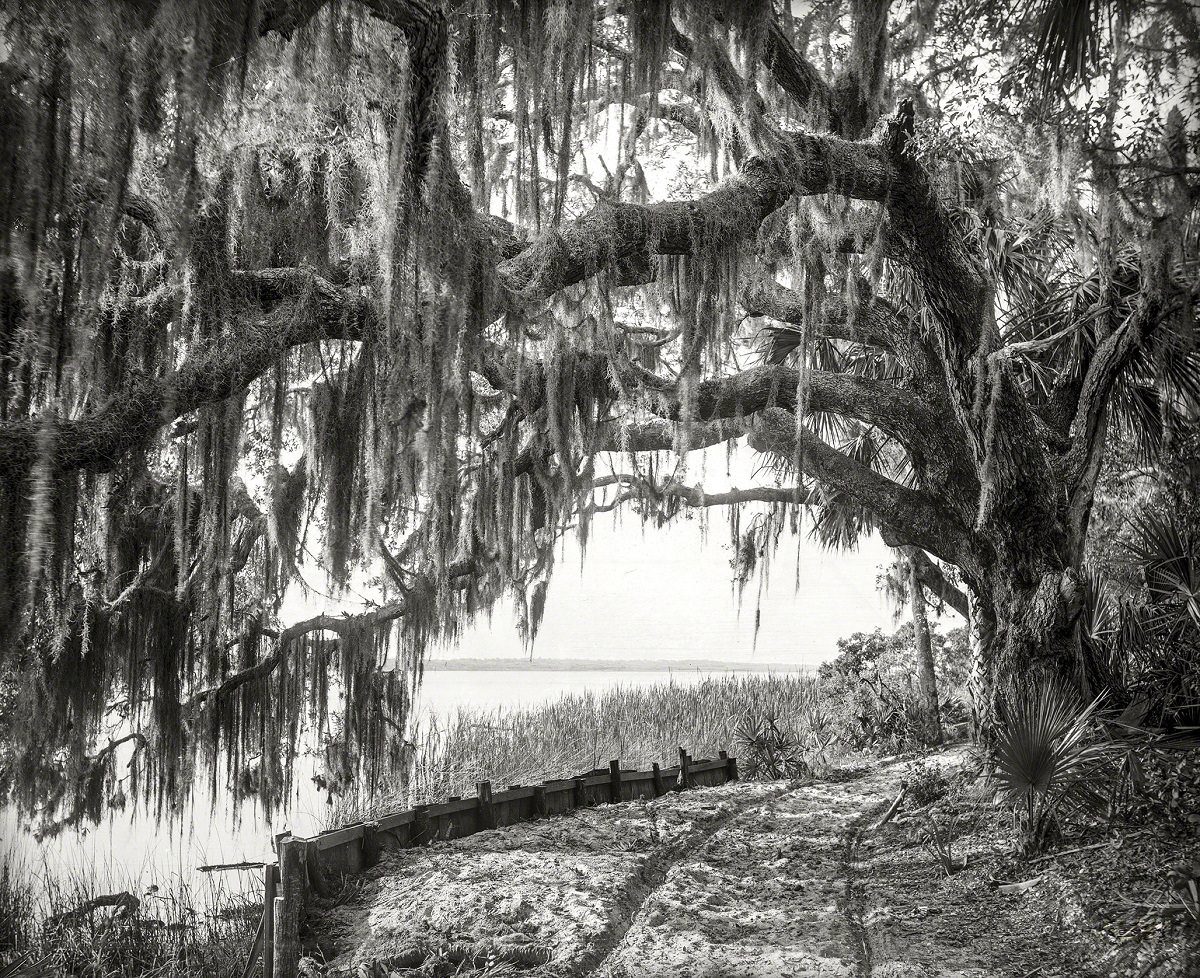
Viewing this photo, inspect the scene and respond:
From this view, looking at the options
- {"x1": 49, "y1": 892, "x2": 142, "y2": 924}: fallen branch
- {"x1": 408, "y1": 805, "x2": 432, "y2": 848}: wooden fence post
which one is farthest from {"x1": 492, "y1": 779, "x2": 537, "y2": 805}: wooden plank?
{"x1": 49, "y1": 892, "x2": 142, "y2": 924}: fallen branch

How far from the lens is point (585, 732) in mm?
12312

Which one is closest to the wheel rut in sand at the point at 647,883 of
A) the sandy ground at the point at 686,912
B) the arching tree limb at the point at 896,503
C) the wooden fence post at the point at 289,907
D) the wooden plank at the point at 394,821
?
the sandy ground at the point at 686,912

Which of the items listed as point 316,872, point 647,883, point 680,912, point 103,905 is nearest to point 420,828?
point 316,872

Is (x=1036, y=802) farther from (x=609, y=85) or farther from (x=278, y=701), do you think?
(x=278, y=701)

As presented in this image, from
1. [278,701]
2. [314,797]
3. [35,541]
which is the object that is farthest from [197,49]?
[314,797]

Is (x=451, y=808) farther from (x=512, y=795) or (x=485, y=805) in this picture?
(x=512, y=795)

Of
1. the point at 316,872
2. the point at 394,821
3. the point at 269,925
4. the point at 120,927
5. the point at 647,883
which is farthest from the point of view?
the point at 120,927

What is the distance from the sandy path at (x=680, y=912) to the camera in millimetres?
4188

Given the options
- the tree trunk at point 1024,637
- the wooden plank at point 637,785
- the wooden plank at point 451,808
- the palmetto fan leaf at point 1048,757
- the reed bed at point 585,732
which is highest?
the tree trunk at point 1024,637

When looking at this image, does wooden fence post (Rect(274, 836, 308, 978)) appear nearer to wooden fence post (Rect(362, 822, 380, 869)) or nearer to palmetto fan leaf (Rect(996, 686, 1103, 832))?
wooden fence post (Rect(362, 822, 380, 869))

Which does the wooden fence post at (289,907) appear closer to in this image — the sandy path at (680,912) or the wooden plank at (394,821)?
the sandy path at (680,912)

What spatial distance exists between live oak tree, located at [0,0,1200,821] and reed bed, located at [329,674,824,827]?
767 mm

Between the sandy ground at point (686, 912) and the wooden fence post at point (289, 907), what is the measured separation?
0.51 feet

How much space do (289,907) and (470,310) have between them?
3.10 m
